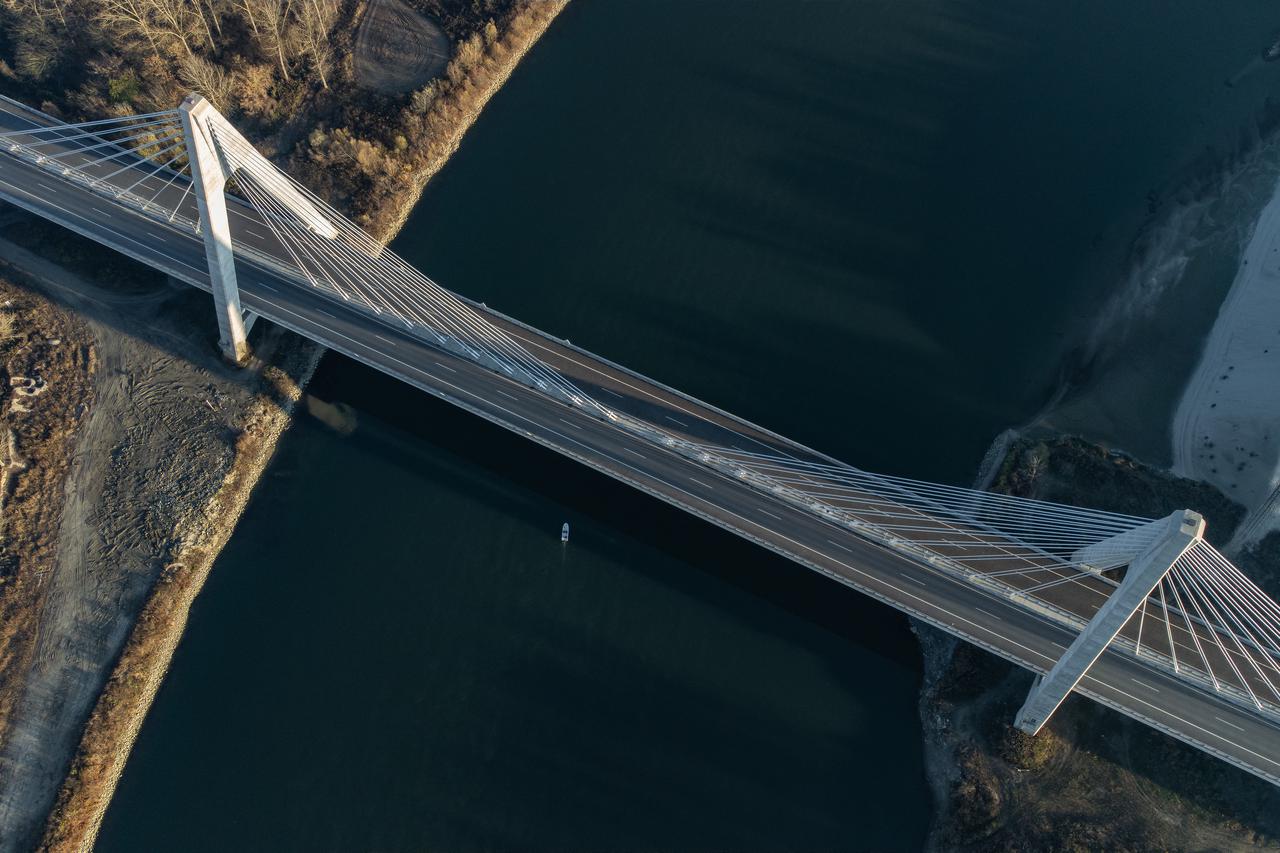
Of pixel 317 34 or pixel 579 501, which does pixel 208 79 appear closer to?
pixel 317 34

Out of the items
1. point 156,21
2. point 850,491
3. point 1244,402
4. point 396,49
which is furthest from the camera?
point 396,49

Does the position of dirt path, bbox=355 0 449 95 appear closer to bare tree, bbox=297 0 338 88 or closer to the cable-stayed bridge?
bare tree, bbox=297 0 338 88

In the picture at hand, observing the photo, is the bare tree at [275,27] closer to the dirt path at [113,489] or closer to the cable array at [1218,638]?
the dirt path at [113,489]

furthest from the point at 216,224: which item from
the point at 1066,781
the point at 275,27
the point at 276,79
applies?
the point at 1066,781

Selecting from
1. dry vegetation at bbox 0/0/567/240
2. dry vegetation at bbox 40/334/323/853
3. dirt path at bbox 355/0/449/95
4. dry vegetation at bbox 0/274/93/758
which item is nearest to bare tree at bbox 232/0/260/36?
dry vegetation at bbox 0/0/567/240

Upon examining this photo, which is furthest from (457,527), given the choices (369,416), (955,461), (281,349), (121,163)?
(121,163)

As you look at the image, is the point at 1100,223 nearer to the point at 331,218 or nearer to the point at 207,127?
the point at 331,218
